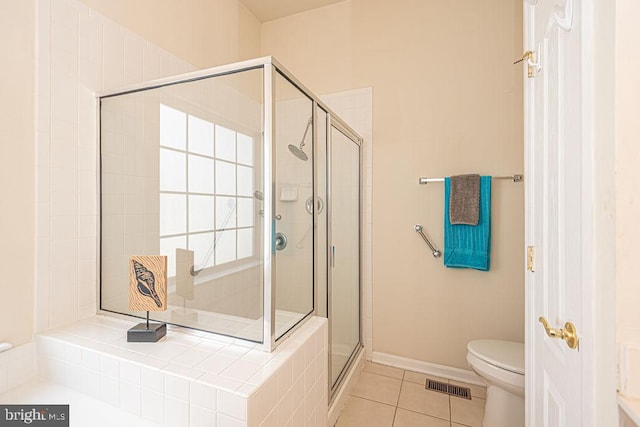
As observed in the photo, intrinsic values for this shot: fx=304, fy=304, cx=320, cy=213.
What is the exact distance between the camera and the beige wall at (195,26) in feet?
5.00

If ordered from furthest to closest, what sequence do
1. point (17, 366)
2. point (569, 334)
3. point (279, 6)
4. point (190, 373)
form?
point (279, 6) → point (17, 366) → point (190, 373) → point (569, 334)

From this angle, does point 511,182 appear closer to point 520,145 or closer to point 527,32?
point 520,145

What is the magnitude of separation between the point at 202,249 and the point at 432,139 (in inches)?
67.7

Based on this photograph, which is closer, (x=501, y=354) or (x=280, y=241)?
(x=280, y=241)

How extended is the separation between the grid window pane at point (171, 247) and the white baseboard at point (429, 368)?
1705mm

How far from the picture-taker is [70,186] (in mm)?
1292

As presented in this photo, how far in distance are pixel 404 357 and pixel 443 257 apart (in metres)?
0.81

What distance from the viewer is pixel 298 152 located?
132 centimetres

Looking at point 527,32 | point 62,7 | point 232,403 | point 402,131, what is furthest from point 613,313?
point 62,7

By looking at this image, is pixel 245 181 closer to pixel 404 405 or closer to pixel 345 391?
pixel 345 391

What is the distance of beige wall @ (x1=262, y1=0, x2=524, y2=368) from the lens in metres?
1.99

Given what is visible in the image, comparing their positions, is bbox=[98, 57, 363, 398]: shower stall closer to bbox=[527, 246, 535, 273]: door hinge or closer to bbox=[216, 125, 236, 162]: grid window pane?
bbox=[216, 125, 236, 162]: grid window pane

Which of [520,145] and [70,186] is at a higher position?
[520,145]

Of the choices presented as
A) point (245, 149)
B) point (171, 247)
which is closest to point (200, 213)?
point (171, 247)
